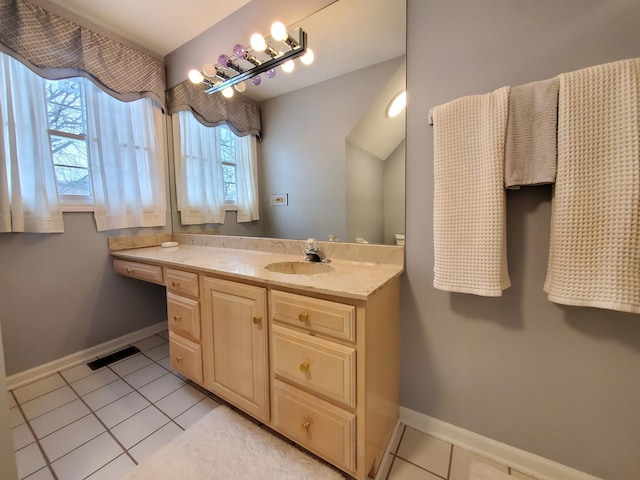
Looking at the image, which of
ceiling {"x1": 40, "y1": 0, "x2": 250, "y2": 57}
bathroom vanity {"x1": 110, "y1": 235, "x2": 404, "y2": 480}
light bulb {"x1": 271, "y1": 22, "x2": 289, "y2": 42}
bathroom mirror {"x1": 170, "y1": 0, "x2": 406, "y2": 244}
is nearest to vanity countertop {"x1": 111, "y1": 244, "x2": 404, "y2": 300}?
bathroom vanity {"x1": 110, "y1": 235, "x2": 404, "y2": 480}

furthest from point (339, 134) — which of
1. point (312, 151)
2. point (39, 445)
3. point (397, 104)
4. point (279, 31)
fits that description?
point (39, 445)

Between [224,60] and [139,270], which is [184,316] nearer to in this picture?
[139,270]

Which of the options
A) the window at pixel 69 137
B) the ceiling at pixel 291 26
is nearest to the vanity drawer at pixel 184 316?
the window at pixel 69 137

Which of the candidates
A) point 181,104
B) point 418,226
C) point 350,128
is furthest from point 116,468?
point 181,104

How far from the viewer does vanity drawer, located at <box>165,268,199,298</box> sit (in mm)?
1416

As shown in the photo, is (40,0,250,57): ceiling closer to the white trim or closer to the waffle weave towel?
the waffle weave towel

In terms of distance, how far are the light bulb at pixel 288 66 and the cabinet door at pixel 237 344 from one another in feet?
4.42

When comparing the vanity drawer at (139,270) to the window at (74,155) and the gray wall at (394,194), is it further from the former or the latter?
the gray wall at (394,194)

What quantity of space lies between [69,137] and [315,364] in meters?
2.15

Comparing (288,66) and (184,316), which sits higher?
(288,66)

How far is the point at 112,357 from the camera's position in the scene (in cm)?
195

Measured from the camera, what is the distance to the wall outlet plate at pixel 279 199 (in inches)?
68.7

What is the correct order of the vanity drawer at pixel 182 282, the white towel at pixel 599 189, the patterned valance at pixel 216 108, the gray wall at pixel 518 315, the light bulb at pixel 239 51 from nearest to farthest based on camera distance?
the white towel at pixel 599 189 < the gray wall at pixel 518 315 < the vanity drawer at pixel 182 282 < the light bulb at pixel 239 51 < the patterned valance at pixel 216 108

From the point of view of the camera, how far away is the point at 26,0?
1508mm
